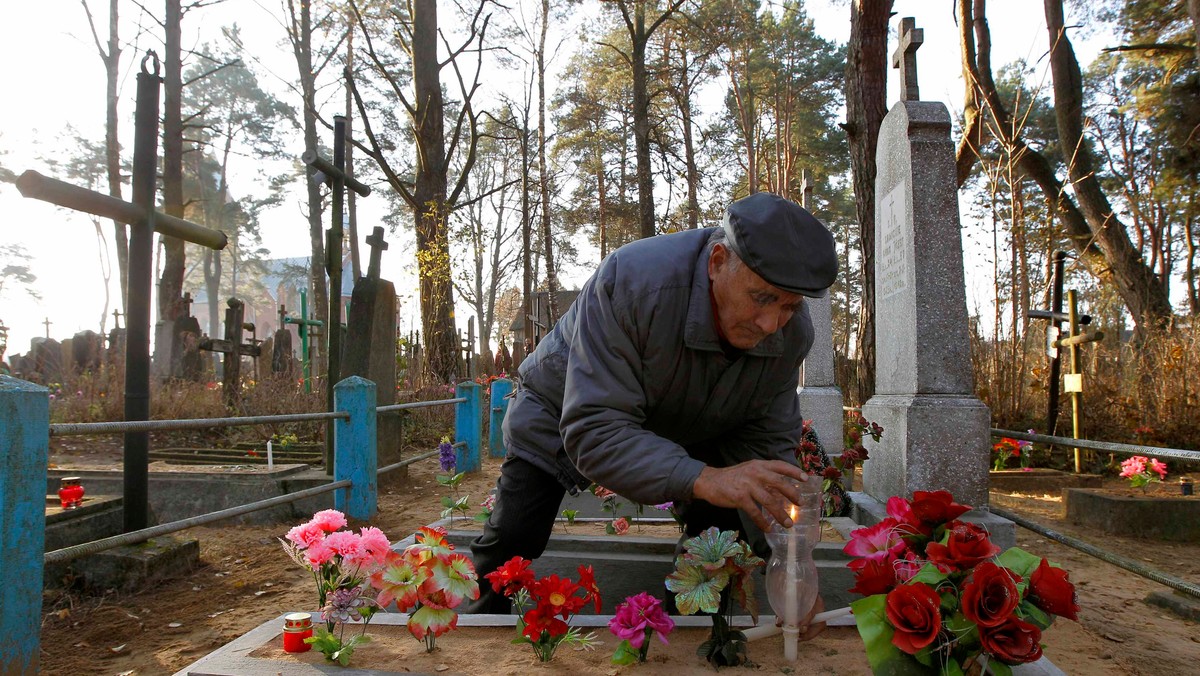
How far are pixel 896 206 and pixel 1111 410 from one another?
18.0 feet

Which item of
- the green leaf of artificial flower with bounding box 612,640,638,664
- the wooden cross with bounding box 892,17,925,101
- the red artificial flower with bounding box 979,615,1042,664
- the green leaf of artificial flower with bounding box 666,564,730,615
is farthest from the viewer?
the wooden cross with bounding box 892,17,925,101

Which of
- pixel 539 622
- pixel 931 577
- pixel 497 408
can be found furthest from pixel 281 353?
pixel 931 577

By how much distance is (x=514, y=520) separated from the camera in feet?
7.97

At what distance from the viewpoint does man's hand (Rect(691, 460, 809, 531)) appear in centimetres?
162

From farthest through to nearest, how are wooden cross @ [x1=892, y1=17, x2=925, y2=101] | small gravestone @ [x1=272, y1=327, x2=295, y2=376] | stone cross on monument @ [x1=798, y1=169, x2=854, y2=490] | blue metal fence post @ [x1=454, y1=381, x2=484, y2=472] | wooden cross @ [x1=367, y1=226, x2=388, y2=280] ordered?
small gravestone @ [x1=272, y1=327, x2=295, y2=376] → blue metal fence post @ [x1=454, y1=381, x2=484, y2=472] → stone cross on monument @ [x1=798, y1=169, x2=854, y2=490] → wooden cross @ [x1=367, y1=226, x2=388, y2=280] → wooden cross @ [x1=892, y1=17, x2=925, y2=101]

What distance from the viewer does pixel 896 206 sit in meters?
4.18

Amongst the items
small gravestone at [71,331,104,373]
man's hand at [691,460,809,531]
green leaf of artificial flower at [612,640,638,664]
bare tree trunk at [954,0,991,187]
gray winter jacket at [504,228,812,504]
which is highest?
bare tree trunk at [954,0,991,187]

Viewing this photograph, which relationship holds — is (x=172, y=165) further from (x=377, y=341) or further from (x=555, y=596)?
(x=555, y=596)

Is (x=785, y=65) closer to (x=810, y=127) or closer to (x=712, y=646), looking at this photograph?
(x=810, y=127)

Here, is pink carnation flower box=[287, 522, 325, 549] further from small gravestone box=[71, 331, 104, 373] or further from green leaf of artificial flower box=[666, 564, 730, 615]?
small gravestone box=[71, 331, 104, 373]

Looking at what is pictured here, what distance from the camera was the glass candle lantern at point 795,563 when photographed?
1.72m

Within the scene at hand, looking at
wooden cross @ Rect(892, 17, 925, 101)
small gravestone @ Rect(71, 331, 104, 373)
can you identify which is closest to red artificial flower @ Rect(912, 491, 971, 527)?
wooden cross @ Rect(892, 17, 925, 101)

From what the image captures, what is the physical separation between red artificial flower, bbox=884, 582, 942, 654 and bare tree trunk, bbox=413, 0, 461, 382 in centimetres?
961

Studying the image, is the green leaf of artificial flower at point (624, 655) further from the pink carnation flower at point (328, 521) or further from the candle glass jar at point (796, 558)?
the pink carnation flower at point (328, 521)
